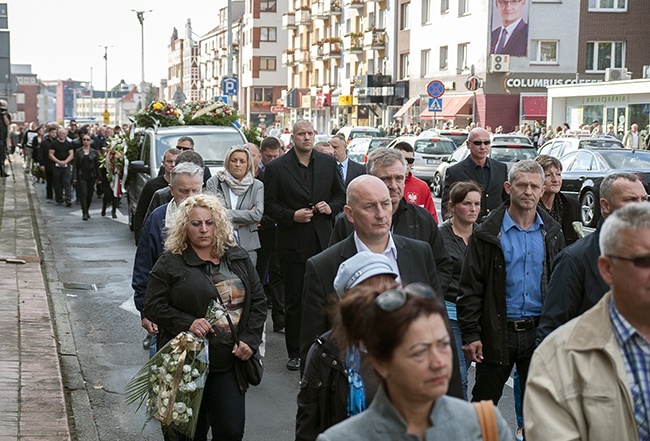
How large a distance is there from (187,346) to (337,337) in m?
2.51

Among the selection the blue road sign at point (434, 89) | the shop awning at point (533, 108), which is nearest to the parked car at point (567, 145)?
the blue road sign at point (434, 89)

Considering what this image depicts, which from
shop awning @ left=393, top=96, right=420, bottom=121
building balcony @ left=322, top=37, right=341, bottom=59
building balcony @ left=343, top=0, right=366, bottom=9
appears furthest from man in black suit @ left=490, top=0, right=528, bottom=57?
building balcony @ left=322, top=37, right=341, bottom=59

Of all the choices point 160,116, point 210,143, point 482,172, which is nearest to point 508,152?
point 160,116

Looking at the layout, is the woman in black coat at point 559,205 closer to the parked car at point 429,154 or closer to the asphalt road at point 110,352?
the asphalt road at point 110,352

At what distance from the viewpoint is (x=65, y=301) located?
41.8 ft

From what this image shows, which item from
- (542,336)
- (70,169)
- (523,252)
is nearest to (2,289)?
(523,252)

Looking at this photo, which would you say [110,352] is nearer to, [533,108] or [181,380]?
[181,380]

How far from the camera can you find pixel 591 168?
74.6 ft

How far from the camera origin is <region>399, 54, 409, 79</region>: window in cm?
6391

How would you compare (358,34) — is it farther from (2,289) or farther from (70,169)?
(2,289)

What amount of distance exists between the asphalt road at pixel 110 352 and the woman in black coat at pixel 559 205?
1377 mm

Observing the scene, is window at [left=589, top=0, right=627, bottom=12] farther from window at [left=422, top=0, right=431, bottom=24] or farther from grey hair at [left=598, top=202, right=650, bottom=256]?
grey hair at [left=598, top=202, right=650, bottom=256]

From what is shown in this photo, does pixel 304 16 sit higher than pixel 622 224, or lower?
higher

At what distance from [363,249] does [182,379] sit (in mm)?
1246
